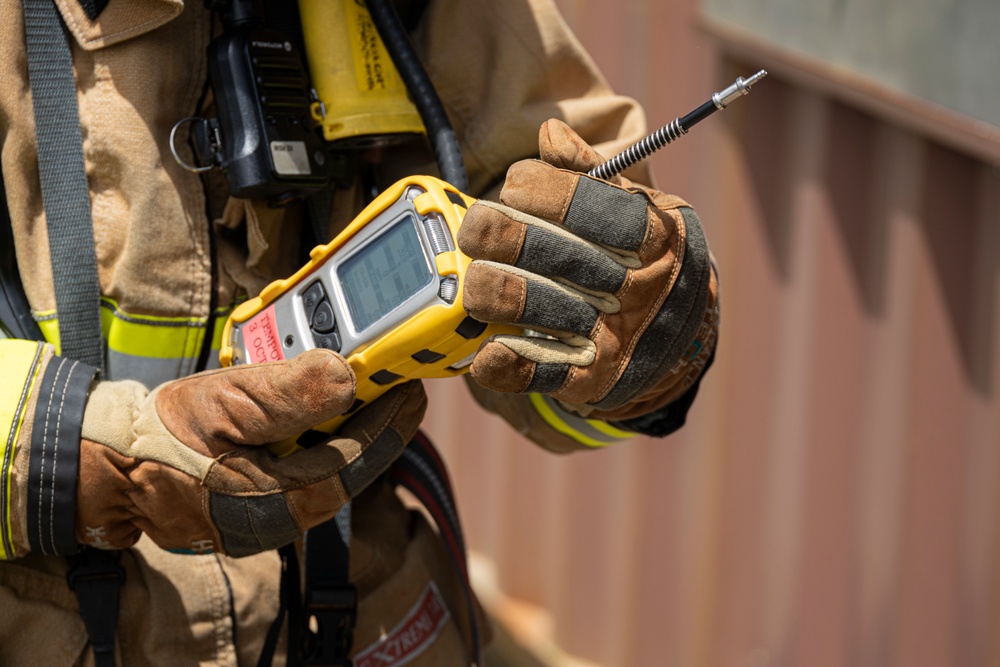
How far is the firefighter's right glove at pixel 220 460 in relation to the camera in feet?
3.72

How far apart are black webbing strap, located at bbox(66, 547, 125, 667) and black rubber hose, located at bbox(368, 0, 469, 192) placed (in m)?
0.62

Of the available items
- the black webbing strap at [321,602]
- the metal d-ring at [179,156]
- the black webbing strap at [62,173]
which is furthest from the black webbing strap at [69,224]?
the black webbing strap at [321,602]

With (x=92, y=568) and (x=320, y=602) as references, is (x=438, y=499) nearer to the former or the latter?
(x=320, y=602)

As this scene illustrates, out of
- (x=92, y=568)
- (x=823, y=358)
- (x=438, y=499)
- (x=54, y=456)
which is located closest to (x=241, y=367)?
(x=54, y=456)

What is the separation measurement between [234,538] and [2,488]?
253 mm

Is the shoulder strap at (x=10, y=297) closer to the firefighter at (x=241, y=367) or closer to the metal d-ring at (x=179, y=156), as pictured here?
the firefighter at (x=241, y=367)

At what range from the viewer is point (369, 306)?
1145 mm

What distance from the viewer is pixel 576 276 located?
1.07m

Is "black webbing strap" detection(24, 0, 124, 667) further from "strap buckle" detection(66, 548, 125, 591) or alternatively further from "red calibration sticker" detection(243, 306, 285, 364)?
"red calibration sticker" detection(243, 306, 285, 364)

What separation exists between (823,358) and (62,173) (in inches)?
60.3

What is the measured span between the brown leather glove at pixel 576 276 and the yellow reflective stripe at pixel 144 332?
45 centimetres

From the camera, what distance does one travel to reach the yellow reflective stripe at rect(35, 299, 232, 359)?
4.09ft

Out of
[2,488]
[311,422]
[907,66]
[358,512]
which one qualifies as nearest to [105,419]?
[2,488]

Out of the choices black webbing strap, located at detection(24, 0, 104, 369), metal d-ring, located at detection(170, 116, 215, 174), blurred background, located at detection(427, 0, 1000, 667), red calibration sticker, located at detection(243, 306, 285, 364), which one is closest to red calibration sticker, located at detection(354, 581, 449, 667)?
red calibration sticker, located at detection(243, 306, 285, 364)
